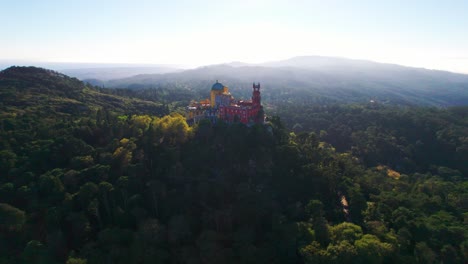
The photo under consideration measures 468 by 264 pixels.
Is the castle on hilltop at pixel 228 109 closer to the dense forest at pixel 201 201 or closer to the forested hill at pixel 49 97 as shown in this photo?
the dense forest at pixel 201 201

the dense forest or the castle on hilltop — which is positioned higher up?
the castle on hilltop

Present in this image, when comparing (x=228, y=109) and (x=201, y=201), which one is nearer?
(x=201, y=201)

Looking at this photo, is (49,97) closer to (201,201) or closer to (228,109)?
(228,109)

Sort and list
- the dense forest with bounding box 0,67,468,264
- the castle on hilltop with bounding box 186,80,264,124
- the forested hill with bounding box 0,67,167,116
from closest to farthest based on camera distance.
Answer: the dense forest with bounding box 0,67,468,264
the castle on hilltop with bounding box 186,80,264,124
the forested hill with bounding box 0,67,167,116

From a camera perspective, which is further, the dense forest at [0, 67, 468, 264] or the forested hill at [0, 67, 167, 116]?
the forested hill at [0, 67, 167, 116]

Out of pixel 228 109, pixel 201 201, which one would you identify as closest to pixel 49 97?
pixel 228 109

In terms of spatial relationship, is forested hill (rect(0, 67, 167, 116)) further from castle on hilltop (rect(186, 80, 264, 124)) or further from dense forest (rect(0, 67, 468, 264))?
castle on hilltop (rect(186, 80, 264, 124))

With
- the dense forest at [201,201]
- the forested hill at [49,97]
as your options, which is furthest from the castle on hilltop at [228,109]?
the forested hill at [49,97]

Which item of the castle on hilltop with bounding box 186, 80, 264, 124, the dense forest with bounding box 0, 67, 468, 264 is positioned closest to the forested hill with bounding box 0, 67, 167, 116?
the dense forest with bounding box 0, 67, 468, 264
